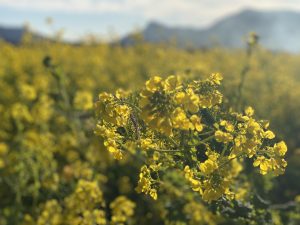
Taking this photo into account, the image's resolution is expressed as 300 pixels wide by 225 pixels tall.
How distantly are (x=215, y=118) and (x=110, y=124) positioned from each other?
0.35m

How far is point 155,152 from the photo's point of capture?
166 centimetres

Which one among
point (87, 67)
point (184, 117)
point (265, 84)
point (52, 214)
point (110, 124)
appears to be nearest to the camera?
point (184, 117)

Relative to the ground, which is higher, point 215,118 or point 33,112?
point 33,112

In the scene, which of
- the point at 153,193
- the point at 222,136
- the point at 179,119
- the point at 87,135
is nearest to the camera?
the point at 179,119

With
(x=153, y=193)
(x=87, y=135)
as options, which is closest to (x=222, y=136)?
(x=153, y=193)

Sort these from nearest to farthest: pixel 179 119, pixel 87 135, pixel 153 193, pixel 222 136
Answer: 1. pixel 179 119
2. pixel 222 136
3. pixel 153 193
4. pixel 87 135

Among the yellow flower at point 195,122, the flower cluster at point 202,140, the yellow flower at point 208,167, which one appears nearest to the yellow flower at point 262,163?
the flower cluster at point 202,140

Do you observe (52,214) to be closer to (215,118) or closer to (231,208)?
(231,208)

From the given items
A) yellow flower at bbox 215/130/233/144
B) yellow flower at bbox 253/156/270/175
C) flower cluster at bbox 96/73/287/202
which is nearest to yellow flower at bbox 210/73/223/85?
flower cluster at bbox 96/73/287/202

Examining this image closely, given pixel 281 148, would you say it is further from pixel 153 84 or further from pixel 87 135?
pixel 87 135

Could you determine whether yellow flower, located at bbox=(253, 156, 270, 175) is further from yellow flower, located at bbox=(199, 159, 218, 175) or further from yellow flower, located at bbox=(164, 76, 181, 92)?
yellow flower, located at bbox=(164, 76, 181, 92)

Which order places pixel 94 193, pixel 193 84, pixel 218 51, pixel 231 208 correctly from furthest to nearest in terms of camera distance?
pixel 218 51 < pixel 94 193 < pixel 231 208 < pixel 193 84

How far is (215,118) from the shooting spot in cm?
164

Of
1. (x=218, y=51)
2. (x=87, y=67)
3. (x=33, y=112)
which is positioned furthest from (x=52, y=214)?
(x=218, y=51)
